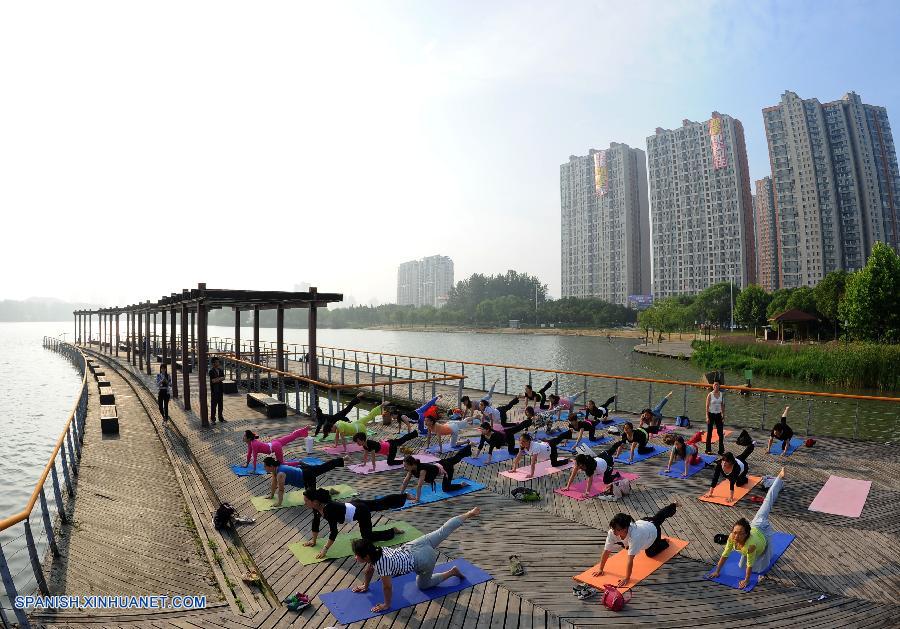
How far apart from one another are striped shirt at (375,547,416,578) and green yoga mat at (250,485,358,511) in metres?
3.33

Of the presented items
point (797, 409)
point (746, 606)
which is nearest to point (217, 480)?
point (746, 606)

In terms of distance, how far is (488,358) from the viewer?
5269 cm

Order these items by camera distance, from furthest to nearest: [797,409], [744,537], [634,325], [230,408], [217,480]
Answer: [634,325], [797,409], [230,408], [217,480], [744,537]

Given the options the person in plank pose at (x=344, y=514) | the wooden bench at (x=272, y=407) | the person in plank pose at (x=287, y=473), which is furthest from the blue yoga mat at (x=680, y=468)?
the wooden bench at (x=272, y=407)

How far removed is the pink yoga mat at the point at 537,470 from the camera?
9320 mm

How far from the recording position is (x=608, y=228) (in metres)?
136

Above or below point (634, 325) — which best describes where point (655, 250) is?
above

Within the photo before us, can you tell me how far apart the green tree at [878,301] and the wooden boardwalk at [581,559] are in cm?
3701

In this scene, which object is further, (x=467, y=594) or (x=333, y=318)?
(x=333, y=318)

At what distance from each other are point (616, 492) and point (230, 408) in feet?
42.2

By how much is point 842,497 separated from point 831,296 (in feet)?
186

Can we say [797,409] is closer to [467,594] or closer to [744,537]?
[744,537]

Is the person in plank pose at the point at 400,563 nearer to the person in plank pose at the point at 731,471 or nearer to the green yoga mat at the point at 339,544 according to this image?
the green yoga mat at the point at 339,544

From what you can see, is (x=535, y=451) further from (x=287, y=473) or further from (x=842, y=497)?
(x=842, y=497)
